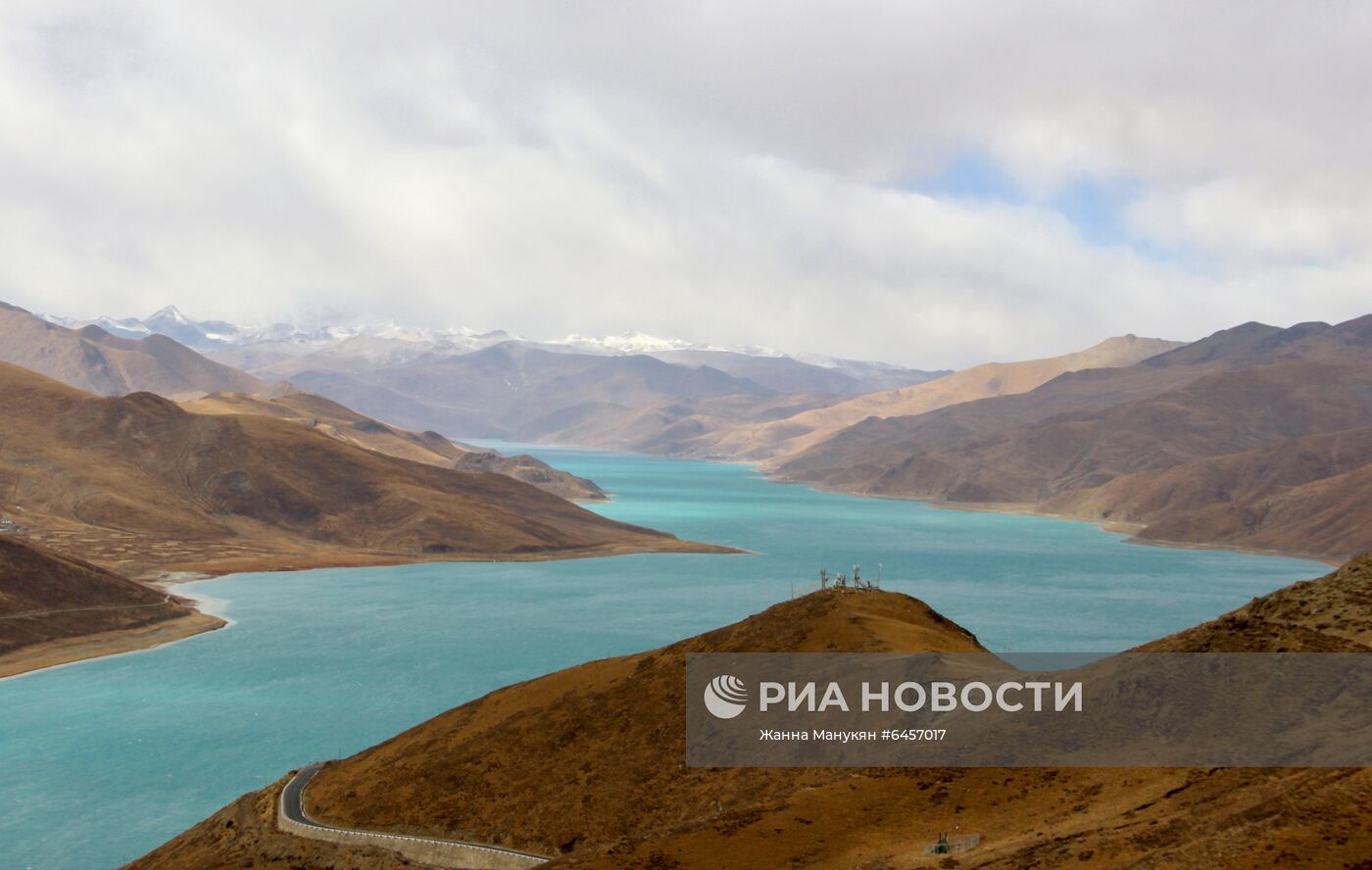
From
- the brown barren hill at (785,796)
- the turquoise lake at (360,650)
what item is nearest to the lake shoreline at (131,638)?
the turquoise lake at (360,650)

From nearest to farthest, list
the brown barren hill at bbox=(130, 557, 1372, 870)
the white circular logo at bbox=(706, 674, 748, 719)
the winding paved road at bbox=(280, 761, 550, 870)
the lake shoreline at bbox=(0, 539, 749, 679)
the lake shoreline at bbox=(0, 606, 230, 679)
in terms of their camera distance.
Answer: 1. the brown barren hill at bbox=(130, 557, 1372, 870)
2. the winding paved road at bbox=(280, 761, 550, 870)
3. the white circular logo at bbox=(706, 674, 748, 719)
4. the lake shoreline at bbox=(0, 606, 230, 679)
5. the lake shoreline at bbox=(0, 539, 749, 679)

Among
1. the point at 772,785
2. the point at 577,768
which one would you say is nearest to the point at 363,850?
the point at 577,768

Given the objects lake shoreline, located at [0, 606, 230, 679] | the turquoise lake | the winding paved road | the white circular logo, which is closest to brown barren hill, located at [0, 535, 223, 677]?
lake shoreline, located at [0, 606, 230, 679]

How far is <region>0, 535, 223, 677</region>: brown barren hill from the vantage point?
11119 centimetres

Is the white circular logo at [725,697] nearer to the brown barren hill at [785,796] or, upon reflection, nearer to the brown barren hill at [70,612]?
the brown barren hill at [785,796]

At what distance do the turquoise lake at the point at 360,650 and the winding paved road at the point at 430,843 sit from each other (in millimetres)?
14795

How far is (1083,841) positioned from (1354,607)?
685 inches

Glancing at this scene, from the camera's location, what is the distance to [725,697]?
1980 inches

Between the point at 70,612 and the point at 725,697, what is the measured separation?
9929 centimetres

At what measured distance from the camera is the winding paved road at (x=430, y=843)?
4246 cm

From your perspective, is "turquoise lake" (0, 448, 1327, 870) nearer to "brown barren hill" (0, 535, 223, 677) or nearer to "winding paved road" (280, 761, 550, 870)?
"brown barren hill" (0, 535, 223, 677)

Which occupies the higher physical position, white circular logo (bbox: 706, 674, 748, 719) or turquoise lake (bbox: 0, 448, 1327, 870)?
white circular logo (bbox: 706, 674, 748, 719)

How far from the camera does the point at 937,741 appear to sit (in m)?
39.5

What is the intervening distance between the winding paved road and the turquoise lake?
14795mm
